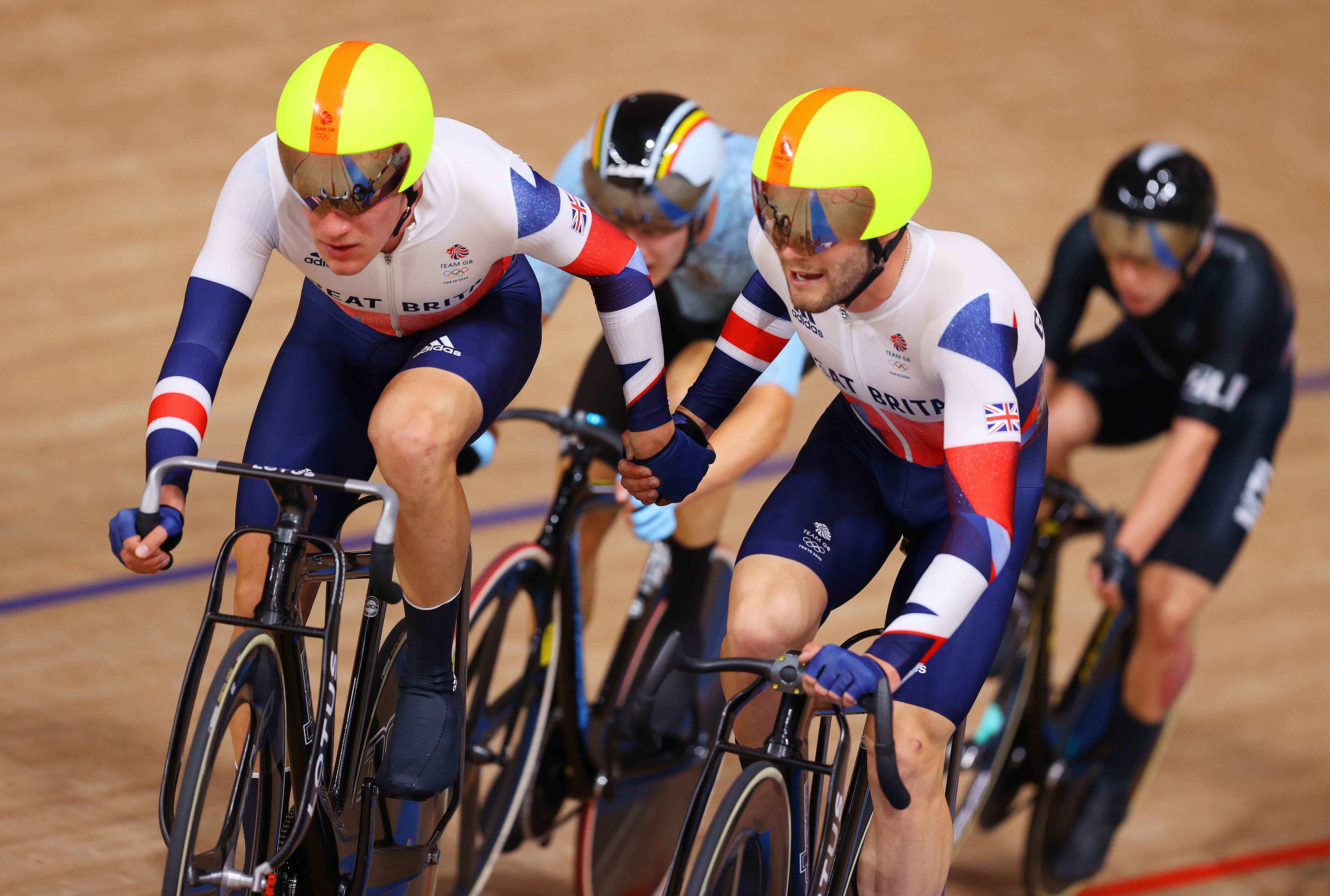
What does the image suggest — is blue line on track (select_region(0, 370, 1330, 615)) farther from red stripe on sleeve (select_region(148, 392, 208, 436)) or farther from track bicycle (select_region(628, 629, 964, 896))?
track bicycle (select_region(628, 629, 964, 896))

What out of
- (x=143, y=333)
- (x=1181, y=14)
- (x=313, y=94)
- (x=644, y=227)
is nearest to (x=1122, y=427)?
(x=644, y=227)

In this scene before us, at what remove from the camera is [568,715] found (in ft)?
11.2

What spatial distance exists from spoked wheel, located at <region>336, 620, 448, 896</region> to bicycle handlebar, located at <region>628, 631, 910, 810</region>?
0.46m

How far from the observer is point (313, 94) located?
220 centimetres

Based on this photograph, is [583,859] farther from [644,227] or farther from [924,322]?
[924,322]

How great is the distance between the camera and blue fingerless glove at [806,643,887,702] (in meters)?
2.09

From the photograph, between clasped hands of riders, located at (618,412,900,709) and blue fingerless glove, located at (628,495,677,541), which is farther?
blue fingerless glove, located at (628,495,677,541)

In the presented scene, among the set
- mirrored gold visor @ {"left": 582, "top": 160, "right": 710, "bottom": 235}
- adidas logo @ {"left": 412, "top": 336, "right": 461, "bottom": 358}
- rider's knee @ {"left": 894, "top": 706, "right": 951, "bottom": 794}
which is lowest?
rider's knee @ {"left": 894, "top": 706, "right": 951, "bottom": 794}

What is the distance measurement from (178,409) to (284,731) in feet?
1.65

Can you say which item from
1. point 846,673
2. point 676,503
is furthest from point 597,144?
point 846,673

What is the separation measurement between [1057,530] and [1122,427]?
0.53 metres

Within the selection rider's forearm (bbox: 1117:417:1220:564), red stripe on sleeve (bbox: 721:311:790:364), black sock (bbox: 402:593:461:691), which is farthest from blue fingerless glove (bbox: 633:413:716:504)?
rider's forearm (bbox: 1117:417:1220:564)

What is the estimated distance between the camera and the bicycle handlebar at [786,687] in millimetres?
2119

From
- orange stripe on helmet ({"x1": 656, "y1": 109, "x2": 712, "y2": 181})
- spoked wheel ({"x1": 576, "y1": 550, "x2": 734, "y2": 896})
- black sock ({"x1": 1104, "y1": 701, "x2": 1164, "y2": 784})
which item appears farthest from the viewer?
black sock ({"x1": 1104, "y1": 701, "x2": 1164, "y2": 784})
